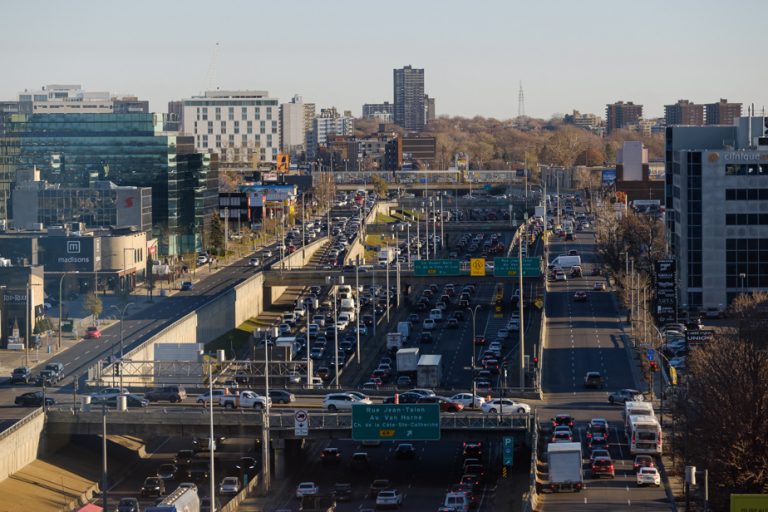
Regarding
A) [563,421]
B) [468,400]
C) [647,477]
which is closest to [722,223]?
[468,400]

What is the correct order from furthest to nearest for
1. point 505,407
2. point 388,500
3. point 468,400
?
1. point 468,400
2. point 505,407
3. point 388,500

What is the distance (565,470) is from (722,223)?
35549mm

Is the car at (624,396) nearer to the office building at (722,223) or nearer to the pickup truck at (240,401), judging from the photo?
the pickup truck at (240,401)

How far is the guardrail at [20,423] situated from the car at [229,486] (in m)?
5.71

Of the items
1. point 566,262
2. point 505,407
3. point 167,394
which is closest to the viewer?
point 505,407

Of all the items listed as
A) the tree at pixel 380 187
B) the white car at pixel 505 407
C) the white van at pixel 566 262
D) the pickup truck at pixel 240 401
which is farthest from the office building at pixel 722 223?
the tree at pixel 380 187

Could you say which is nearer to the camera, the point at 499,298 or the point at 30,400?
the point at 30,400

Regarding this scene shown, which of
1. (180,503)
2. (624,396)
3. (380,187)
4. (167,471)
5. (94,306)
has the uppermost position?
(380,187)

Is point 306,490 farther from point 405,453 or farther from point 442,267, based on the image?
point 442,267

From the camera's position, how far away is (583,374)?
53.3 m

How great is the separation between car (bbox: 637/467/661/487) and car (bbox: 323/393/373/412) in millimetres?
10772

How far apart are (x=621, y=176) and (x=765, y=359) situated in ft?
325

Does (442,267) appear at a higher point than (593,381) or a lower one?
higher

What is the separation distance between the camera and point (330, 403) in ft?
150
